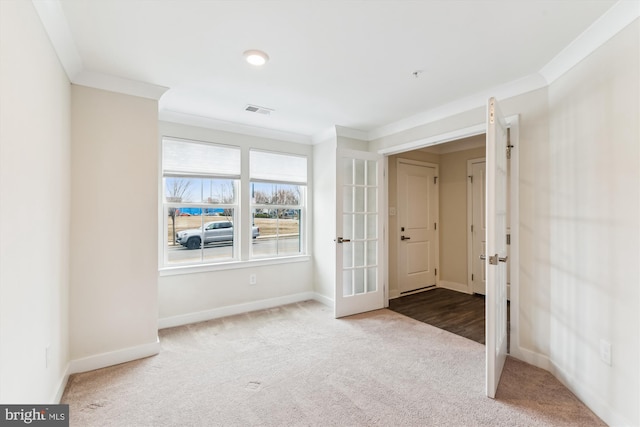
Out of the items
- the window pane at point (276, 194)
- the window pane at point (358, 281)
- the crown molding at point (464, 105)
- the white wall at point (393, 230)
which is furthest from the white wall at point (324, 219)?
the white wall at point (393, 230)

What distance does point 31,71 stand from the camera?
5.02ft

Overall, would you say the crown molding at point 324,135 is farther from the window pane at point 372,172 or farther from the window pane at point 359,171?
the window pane at point 372,172

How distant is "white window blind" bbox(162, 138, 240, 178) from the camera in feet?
11.2

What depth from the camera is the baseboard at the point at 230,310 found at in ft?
11.0

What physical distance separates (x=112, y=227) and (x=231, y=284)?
5.24 ft

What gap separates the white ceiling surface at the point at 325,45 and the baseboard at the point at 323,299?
2.57 m

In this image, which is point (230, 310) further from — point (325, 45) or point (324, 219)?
point (325, 45)

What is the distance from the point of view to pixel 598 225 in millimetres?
1919

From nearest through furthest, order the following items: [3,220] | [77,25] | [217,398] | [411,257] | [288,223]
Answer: [3,220]
[77,25]
[217,398]
[288,223]
[411,257]

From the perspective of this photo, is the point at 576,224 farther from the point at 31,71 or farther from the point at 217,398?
the point at 31,71

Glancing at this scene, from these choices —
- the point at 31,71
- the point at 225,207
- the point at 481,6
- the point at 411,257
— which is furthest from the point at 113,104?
the point at 411,257

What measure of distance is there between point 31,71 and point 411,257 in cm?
467

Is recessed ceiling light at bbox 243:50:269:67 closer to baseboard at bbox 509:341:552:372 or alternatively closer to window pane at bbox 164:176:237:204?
window pane at bbox 164:176:237:204

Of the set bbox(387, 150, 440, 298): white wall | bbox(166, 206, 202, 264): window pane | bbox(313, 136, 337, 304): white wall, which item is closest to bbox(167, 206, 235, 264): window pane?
bbox(166, 206, 202, 264): window pane
